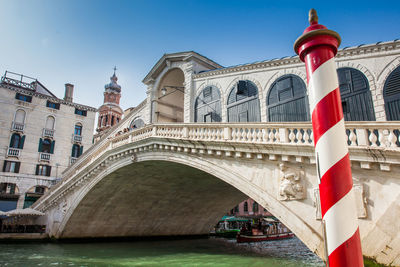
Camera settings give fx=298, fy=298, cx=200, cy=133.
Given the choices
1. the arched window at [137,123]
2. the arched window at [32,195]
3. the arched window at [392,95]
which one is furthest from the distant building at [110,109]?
the arched window at [392,95]

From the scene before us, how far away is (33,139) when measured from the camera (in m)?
24.9

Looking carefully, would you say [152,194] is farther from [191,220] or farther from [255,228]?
[255,228]

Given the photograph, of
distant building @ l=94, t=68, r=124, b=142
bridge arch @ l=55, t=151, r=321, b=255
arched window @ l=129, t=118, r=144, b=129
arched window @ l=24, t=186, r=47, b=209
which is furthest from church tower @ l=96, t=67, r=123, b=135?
arched window @ l=129, t=118, r=144, b=129

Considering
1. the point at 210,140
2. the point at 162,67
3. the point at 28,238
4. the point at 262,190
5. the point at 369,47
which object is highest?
the point at 162,67

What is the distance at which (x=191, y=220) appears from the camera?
2200 cm

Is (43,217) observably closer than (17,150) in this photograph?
Yes

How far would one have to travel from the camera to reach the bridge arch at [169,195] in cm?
788

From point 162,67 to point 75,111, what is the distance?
15911 mm

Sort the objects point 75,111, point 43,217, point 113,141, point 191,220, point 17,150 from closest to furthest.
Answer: point 113,141
point 43,217
point 191,220
point 17,150
point 75,111

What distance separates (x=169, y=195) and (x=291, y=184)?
12200mm

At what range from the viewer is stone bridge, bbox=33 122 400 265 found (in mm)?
5605

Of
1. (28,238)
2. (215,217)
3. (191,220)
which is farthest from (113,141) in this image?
(215,217)

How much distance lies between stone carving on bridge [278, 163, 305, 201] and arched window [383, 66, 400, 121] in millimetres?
2959

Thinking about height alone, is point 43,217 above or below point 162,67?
below
